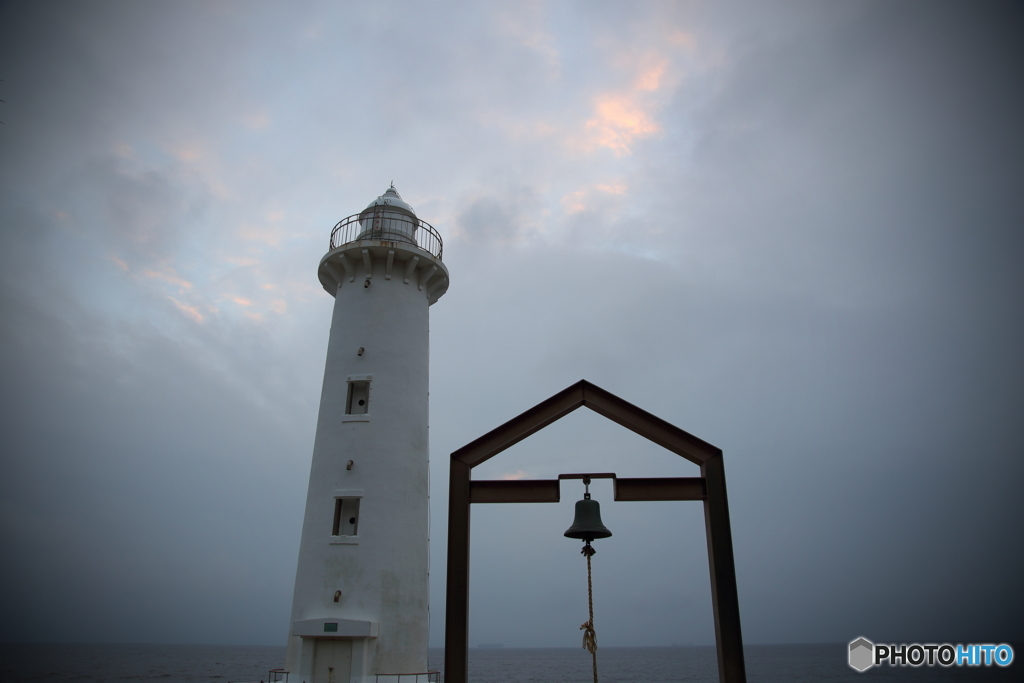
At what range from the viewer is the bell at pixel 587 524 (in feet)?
30.5

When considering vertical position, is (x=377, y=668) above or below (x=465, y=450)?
below

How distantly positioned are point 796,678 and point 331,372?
91.3m

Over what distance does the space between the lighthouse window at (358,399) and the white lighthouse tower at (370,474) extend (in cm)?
4

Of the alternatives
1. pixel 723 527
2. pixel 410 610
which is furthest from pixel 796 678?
pixel 723 527

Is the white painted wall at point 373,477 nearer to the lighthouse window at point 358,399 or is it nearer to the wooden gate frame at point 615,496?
the lighthouse window at point 358,399

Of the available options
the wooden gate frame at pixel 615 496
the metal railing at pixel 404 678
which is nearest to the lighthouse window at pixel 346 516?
the metal railing at pixel 404 678

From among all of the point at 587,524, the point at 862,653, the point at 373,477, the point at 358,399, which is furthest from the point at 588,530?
the point at 358,399

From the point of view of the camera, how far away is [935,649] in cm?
1195

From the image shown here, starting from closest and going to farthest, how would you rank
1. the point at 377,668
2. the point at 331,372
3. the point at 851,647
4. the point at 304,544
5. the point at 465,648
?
the point at 465,648, the point at 851,647, the point at 377,668, the point at 304,544, the point at 331,372

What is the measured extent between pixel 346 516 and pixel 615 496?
11.1 meters

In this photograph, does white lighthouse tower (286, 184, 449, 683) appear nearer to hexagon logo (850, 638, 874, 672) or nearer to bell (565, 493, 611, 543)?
bell (565, 493, 611, 543)

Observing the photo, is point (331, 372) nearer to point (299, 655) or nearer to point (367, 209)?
point (367, 209)

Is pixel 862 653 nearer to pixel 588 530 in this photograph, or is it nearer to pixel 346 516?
pixel 588 530

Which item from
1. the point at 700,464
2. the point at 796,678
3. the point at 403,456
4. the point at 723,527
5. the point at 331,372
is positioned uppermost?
the point at 331,372
